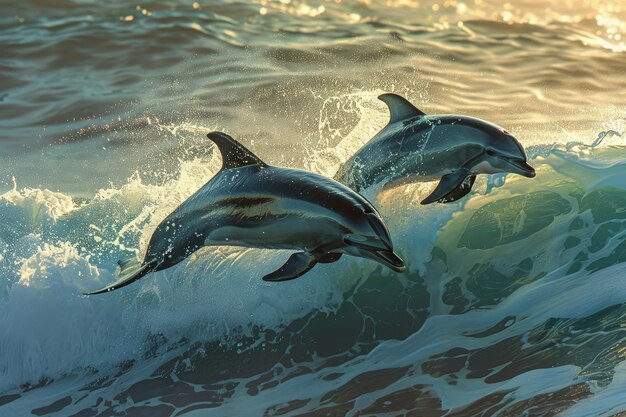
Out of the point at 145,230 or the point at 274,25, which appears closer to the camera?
the point at 145,230

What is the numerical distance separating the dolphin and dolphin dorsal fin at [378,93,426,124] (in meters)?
1.69

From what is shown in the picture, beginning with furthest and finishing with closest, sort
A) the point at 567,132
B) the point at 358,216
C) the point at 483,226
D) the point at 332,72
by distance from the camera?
the point at 332,72 < the point at 567,132 < the point at 483,226 < the point at 358,216

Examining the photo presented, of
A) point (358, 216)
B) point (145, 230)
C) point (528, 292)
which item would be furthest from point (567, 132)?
point (358, 216)

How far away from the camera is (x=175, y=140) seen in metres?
14.5

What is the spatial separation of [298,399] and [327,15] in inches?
572

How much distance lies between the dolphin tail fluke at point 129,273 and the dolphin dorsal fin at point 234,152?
3.38 ft

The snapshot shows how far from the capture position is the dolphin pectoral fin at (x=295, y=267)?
21.0 ft

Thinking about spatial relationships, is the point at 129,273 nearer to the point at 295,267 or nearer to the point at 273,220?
the point at 273,220

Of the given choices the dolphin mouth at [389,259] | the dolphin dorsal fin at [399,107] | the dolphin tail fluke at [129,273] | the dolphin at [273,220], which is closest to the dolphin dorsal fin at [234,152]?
the dolphin at [273,220]

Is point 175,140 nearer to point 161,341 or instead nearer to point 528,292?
point 161,341

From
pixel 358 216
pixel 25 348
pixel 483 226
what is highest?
pixel 358 216

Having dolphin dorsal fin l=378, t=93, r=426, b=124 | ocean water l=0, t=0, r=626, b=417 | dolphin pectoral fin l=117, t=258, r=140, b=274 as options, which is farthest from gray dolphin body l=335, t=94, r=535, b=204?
dolphin pectoral fin l=117, t=258, r=140, b=274

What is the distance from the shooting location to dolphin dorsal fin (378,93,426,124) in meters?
8.27

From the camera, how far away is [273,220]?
6758mm
